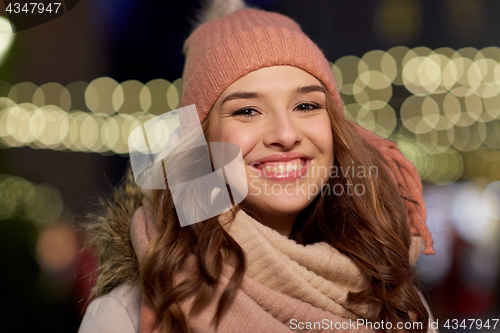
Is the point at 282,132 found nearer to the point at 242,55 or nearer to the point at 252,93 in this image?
the point at 252,93

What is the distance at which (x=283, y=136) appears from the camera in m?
1.57

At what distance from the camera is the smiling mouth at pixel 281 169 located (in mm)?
1633

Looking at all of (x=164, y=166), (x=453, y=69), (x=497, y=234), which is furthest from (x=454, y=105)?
(x=164, y=166)

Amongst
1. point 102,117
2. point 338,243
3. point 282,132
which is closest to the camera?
point 282,132

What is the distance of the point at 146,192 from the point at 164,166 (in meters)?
0.18

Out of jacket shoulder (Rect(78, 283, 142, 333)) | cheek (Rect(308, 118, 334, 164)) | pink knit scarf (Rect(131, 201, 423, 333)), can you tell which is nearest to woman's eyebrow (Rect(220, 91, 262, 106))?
cheek (Rect(308, 118, 334, 164))

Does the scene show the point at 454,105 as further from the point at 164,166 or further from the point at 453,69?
the point at 164,166

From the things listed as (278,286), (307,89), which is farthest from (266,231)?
(307,89)

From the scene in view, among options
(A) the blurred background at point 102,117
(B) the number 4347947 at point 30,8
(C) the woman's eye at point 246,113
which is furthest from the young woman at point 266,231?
(B) the number 4347947 at point 30,8

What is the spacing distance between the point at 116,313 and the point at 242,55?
1.30 m

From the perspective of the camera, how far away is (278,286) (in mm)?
1584

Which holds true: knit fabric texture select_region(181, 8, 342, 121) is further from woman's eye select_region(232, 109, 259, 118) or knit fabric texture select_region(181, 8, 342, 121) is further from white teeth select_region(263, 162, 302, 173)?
white teeth select_region(263, 162, 302, 173)

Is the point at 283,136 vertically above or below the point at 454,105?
above

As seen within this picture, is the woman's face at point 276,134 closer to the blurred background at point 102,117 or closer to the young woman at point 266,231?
the young woman at point 266,231
